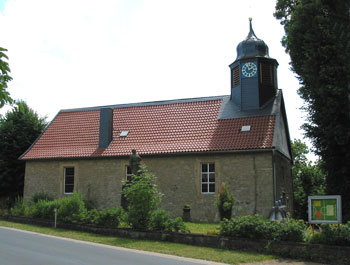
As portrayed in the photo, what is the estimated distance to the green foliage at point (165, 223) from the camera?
12711 mm

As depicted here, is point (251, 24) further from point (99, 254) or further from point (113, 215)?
point (99, 254)

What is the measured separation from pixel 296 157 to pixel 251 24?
68.1 feet

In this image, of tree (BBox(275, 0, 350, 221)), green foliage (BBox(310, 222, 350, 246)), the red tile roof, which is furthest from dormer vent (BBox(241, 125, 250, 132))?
green foliage (BBox(310, 222, 350, 246))

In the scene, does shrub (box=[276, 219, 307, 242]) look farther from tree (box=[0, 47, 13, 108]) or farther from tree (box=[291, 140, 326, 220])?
tree (box=[291, 140, 326, 220])

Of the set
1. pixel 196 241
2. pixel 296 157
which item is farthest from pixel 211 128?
pixel 296 157

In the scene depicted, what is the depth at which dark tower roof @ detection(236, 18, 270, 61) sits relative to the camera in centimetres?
2177

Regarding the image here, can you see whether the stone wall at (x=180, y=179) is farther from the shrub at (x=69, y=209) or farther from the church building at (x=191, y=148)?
the shrub at (x=69, y=209)

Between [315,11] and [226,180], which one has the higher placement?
[315,11]

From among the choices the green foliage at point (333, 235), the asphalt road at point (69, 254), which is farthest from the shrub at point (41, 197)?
the green foliage at point (333, 235)

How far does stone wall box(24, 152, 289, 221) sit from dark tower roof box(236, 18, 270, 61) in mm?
6578

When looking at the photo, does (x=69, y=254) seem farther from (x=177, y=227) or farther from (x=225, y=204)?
(x=225, y=204)

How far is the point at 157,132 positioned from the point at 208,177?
4.58m

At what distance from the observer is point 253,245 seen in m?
10.5

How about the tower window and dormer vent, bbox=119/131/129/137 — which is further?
dormer vent, bbox=119/131/129/137
